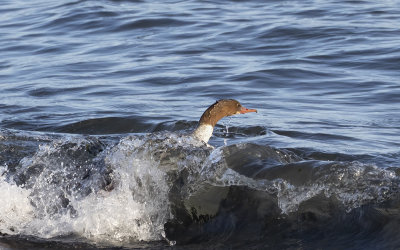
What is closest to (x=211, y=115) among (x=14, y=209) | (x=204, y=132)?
(x=204, y=132)

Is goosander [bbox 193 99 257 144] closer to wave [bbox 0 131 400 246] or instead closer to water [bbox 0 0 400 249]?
water [bbox 0 0 400 249]

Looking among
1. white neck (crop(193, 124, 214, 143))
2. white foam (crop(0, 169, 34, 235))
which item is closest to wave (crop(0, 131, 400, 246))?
white foam (crop(0, 169, 34, 235))

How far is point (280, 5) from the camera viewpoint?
52.4 feet

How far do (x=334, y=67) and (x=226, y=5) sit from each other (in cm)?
580

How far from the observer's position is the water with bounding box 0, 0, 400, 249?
217 inches

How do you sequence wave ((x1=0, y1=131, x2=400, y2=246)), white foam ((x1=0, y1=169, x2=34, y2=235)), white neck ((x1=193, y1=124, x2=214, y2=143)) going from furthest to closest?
white neck ((x1=193, y1=124, x2=214, y2=143))
white foam ((x1=0, y1=169, x2=34, y2=235))
wave ((x1=0, y1=131, x2=400, y2=246))

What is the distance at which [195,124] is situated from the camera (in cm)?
838

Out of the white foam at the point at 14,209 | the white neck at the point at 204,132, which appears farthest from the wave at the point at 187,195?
the white neck at the point at 204,132

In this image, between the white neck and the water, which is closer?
the water

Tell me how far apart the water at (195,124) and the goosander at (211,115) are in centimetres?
38

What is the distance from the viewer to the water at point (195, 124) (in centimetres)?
550

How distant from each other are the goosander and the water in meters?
0.38

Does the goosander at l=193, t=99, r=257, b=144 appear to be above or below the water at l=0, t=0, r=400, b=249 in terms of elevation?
Answer: above

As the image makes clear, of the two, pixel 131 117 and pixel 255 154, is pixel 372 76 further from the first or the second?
pixel 255 154
